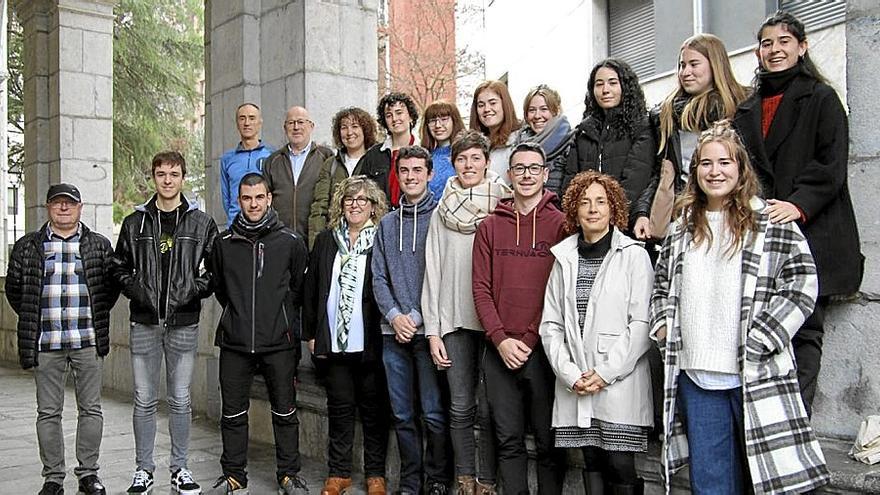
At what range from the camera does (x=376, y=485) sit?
191 inches

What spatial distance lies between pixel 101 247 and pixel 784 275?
3734mm

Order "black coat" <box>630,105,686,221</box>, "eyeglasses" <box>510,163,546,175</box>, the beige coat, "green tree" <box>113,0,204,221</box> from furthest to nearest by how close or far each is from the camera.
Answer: "green tree" <box>113,0,204,221</box> → "eyeglasses" <box>510,163,546,175</box> → "black coat" <box>630,105,686,221</box> → the beige coat

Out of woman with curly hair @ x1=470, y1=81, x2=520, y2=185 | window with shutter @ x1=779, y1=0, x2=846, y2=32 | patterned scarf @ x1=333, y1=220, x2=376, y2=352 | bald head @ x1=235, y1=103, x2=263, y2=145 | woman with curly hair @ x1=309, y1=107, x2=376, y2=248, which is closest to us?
patterned scarf @ x1=333, y1=220, x2=376, y2=352

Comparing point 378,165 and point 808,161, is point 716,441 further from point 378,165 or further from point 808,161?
point 378,165

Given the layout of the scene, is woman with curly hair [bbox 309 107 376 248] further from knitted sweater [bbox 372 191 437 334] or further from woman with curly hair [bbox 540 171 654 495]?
woman with curly hair [bbox 540 171 654 495]

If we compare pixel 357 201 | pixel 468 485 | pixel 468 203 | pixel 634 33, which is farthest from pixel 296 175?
pixel 634 33

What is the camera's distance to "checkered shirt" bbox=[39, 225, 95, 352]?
16.1 feet

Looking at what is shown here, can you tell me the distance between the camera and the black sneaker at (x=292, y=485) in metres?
4.95

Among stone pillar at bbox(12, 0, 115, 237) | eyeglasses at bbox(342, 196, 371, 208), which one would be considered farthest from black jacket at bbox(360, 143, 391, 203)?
stone pillar at bbox(12, 0, 115, 237)

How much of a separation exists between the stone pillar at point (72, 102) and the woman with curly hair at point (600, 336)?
7.91m

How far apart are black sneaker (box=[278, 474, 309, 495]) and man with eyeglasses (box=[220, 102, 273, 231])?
6.10 ft

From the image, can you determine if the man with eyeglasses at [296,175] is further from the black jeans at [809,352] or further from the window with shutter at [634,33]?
the window with shutter at [634,33]

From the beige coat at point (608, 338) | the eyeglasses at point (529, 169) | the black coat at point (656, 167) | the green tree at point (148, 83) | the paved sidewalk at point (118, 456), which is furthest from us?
the green tree at point (148, 83)

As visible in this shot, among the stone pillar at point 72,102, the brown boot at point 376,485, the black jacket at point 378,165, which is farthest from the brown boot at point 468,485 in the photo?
the stone pillar at point 72,102
